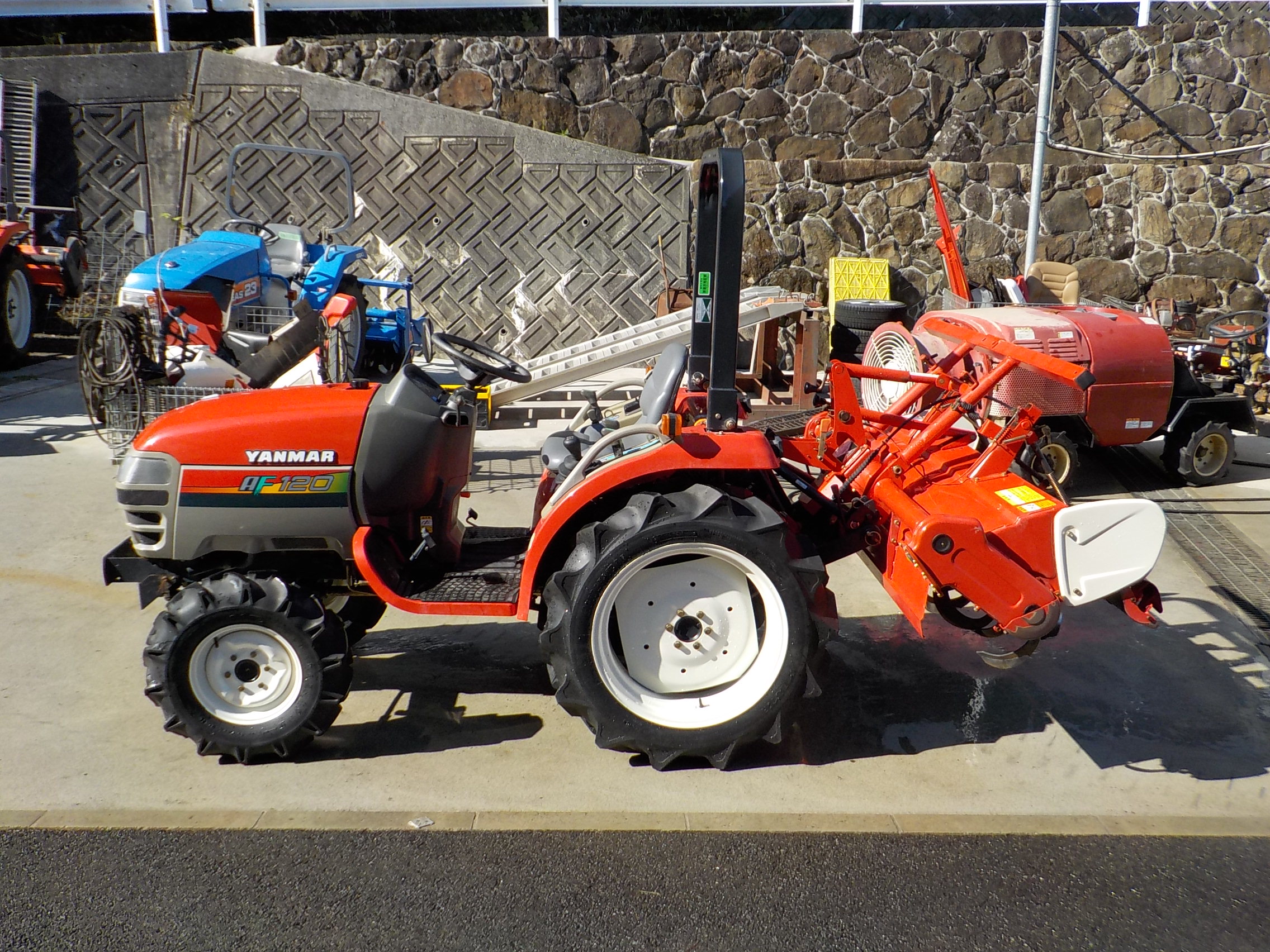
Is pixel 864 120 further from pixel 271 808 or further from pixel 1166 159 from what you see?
pixel 271 808

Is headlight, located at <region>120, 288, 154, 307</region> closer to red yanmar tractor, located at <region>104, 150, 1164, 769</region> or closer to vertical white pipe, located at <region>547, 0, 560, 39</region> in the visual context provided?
red yanmar tractor, located at <region>104, 150, 1164, 769</region>

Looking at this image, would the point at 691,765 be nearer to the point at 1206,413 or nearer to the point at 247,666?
the point at 247,666

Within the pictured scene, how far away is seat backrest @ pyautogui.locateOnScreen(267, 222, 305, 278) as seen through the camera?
7430mm

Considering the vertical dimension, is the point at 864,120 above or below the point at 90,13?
below

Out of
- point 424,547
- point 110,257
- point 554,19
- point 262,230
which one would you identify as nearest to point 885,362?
point 424,547

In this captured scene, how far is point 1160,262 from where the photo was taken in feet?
36.3

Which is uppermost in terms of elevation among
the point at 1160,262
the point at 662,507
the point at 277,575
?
the point at 1160,262

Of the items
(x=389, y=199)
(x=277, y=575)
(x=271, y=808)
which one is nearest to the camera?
(x=271, y=808)

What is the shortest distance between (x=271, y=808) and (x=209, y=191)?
969 cm

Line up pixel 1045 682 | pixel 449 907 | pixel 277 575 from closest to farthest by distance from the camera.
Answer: pixel 449 907 < pixel 277 575 < pixel 1045 682

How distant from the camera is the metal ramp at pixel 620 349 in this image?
6.04m

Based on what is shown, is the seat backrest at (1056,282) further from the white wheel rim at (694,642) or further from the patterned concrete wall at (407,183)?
the white wheel rim at (694,642)

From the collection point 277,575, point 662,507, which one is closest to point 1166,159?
point 662,507

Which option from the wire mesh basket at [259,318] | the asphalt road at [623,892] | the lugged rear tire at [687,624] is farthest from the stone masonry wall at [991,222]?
the asphalt road at [623,892]
